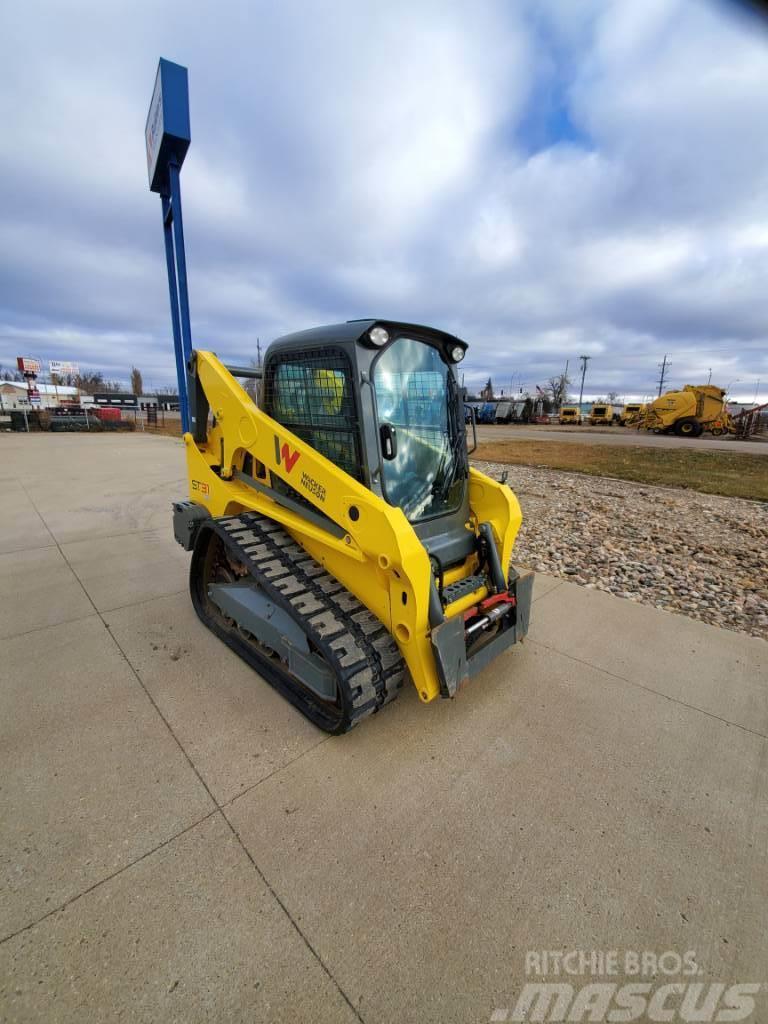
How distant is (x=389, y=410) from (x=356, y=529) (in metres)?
0.84

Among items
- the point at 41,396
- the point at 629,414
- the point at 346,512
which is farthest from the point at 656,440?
the point at 41,396

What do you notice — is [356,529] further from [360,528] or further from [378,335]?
[378,335]

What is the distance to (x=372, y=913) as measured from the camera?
64.9 inches

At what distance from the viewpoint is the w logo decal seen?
280cm

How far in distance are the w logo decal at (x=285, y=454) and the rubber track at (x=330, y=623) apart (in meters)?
0.56

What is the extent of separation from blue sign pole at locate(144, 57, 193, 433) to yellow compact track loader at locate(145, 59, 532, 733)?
2.01 meters

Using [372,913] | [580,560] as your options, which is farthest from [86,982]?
[580,560]

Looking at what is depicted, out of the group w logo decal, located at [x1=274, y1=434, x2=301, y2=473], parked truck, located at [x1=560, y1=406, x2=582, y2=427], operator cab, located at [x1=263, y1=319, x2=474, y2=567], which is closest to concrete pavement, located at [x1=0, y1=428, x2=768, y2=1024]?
operator cab, located at [x1=263, y1=319, x2=474, y2=567]

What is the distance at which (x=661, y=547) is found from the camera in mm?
5805

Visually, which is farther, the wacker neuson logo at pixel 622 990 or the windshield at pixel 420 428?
the windshield at pixel 420 428

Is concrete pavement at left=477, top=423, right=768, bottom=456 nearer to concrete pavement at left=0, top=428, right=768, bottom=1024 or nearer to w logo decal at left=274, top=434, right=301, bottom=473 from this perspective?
concrete pavement at left=0, top=428, right=768, bottom=1024

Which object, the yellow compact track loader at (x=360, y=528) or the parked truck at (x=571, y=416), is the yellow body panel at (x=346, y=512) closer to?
the yellow compact track loader at (x=360, y=528)

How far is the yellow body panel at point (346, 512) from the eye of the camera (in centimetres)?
229

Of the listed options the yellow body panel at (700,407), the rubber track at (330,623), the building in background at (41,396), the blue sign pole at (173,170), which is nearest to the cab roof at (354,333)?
the rubber track at (330,623)
